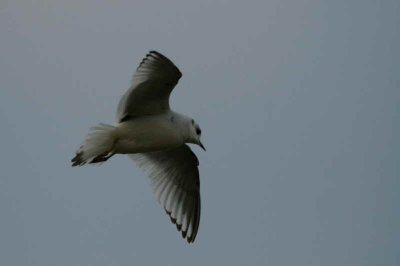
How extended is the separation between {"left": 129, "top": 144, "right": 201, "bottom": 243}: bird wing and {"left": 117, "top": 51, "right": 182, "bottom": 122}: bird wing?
1.05 m

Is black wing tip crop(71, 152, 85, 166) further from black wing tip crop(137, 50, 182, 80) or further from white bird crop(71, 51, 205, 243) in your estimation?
black wing tip crop(137, 50, 182, 80)

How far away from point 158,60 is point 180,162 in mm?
1620

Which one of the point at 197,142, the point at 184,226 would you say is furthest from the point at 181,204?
the point at 197,142

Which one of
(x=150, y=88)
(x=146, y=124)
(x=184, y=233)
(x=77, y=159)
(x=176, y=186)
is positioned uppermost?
(x=150, y=88)

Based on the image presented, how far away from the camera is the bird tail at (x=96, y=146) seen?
25.0ft

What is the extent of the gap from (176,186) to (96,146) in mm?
1498

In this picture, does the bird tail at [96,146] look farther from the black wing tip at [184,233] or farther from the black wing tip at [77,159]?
the black wing tip at [184,233]

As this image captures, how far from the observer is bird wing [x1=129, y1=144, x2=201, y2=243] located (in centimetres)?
886

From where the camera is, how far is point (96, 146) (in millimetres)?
7648

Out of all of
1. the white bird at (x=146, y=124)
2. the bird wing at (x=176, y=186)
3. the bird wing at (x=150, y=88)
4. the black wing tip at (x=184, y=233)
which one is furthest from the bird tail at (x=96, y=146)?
the black wing tip at (x=184, y=233)

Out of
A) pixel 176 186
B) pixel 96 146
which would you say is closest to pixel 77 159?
pixel 96 146

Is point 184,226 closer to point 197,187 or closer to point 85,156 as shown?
point 197,187

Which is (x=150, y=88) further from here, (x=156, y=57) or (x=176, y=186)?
(x=176, y=186)

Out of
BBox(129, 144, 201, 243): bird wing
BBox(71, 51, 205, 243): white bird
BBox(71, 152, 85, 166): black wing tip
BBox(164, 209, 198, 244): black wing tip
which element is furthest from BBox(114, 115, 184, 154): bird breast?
BBox(164, 209, 198, 244): black wing tip
